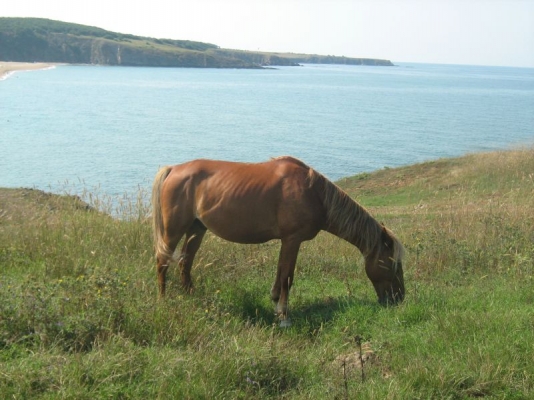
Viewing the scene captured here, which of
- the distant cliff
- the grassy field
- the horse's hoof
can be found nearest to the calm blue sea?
the grassy field

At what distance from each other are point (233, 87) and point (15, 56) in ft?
228

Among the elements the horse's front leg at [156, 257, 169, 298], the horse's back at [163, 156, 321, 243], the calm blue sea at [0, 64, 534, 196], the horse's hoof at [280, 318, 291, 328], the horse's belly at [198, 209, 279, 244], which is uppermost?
the horse's back at [163, 156, 321, 243]

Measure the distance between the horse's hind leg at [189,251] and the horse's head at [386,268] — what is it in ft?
6.80

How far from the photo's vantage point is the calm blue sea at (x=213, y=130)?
106 ft

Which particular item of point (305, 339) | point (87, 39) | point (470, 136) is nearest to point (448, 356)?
point (305, 339)

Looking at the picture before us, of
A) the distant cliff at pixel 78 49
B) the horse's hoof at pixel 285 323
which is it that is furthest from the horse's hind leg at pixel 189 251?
the distant cliff at pixel 78 49

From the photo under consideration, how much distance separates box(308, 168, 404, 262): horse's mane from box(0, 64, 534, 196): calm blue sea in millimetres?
7489

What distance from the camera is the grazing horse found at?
22.3 feet

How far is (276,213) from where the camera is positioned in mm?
6867

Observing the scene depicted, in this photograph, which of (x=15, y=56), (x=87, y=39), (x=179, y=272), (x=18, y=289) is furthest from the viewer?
(x=87, y=39)

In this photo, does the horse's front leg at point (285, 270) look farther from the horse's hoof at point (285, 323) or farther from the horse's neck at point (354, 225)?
the horse's neck at point (354, 225)

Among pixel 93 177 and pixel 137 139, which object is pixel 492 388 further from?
pixel 137 139

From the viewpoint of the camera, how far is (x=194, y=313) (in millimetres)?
5918

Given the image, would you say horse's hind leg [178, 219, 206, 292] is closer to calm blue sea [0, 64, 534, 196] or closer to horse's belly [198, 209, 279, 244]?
horse's belly [198, 209, 279, 244]
